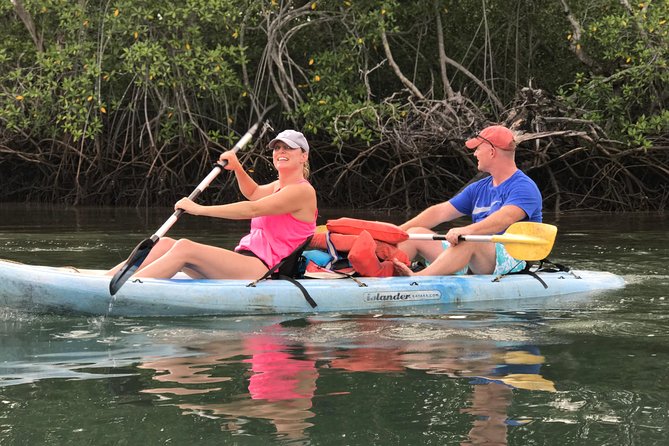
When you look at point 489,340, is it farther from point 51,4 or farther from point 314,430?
point 51,4

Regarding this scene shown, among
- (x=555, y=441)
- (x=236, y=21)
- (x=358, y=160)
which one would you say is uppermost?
(x=236, y=21)

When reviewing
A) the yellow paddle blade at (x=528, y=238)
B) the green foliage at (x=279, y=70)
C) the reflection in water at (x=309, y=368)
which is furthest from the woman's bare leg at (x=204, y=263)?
the green foliage at (x=279, y=70)

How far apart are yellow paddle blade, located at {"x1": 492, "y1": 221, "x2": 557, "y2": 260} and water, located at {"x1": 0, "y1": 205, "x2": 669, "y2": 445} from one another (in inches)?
11.1

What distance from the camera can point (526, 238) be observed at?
19.1ft

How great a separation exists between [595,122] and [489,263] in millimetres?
6970

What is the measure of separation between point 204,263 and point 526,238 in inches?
65.4

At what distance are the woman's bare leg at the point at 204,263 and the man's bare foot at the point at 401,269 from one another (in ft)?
2.50

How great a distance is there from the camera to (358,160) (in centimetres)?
1344

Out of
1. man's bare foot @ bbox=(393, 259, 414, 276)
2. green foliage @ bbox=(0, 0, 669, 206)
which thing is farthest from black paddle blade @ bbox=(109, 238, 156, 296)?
green foliage @ bbox=(0, 0, 669, 206)

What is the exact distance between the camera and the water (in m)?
3.21

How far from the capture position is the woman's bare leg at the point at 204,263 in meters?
5.42

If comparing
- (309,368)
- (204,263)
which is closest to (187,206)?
(204,263)

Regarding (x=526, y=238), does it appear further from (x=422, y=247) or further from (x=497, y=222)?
(x=422, y=247)

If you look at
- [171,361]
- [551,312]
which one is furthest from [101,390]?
[551,312]
